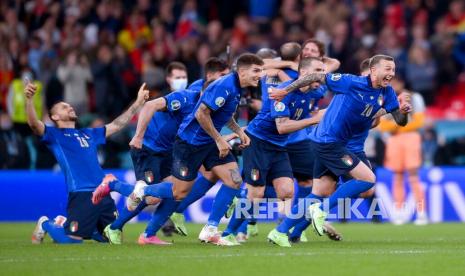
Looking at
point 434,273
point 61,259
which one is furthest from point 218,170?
point 434,273

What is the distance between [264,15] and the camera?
25344mm

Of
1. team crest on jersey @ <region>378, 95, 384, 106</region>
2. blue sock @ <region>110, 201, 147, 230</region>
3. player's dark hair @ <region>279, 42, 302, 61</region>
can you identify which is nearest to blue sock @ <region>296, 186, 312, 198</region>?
player's dark hair @ <region>279, 42, 302, 61</region>

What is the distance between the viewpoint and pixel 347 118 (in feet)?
43.7

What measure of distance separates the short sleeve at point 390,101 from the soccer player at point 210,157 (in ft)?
4.79

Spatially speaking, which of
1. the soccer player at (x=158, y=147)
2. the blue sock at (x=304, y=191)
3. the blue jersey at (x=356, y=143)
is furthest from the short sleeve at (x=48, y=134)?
the blue jersey at (x=356, y=143)

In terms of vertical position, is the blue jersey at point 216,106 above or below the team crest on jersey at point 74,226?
above

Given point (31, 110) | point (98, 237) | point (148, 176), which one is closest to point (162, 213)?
point (98, 237)

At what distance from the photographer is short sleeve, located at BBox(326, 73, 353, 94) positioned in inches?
516

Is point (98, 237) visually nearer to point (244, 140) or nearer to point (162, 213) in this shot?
point (162, 213)

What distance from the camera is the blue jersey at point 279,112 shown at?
1371cm

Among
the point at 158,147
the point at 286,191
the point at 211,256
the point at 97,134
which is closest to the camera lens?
the point at 211,256

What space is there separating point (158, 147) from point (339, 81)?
9.90ft

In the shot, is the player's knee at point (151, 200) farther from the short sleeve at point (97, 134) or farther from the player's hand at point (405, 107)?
the player's hand at point (405, 107)

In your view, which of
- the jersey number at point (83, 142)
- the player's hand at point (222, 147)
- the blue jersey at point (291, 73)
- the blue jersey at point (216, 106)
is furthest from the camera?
the blue jersey at point (291, 73)
